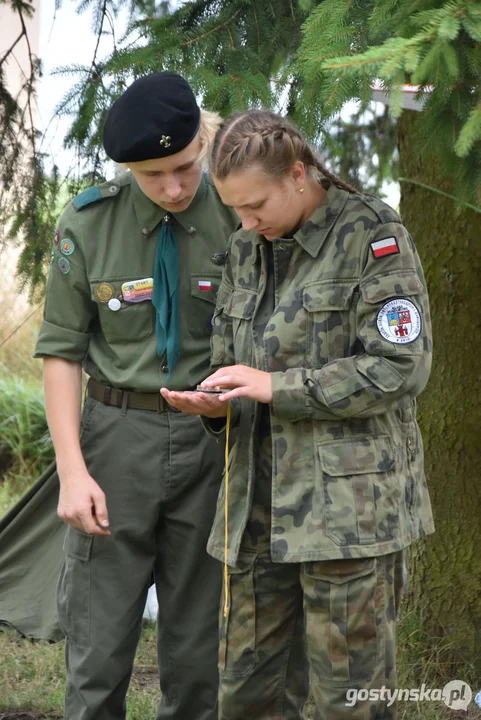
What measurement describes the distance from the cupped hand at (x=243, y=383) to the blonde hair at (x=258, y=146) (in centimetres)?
44

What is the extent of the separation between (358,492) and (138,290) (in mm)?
809

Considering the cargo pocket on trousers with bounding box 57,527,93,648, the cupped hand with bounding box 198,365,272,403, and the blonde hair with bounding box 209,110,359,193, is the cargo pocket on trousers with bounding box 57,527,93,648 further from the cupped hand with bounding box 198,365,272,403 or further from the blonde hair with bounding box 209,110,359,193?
the blonde hair with bounding box 209,110,359,193

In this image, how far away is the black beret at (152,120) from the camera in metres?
2.35

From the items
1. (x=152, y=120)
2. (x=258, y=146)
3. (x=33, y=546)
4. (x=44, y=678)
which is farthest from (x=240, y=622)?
(x=33, y=546)

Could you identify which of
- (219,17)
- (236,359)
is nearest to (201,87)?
(219,17)

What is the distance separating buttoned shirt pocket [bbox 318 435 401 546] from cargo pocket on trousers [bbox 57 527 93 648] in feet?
2.42

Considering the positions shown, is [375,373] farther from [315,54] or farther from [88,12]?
[88,12]

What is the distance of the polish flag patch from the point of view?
218 centimetres

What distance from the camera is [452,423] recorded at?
334cm

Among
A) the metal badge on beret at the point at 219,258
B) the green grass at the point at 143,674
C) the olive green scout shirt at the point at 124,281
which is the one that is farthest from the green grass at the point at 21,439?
the metal badge on beret at the point at 219,258

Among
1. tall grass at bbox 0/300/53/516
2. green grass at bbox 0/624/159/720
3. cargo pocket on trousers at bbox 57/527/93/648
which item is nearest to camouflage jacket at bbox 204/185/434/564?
cargo pocket on trousers at bbox 57/527/93/648

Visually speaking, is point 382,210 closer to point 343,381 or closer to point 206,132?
point 343,381

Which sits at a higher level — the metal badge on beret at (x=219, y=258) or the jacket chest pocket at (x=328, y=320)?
the metal badge on beret at (x=219, y=258)

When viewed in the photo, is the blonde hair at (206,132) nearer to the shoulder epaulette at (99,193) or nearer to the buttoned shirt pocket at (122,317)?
the shoulder epaulette at (99,193)
